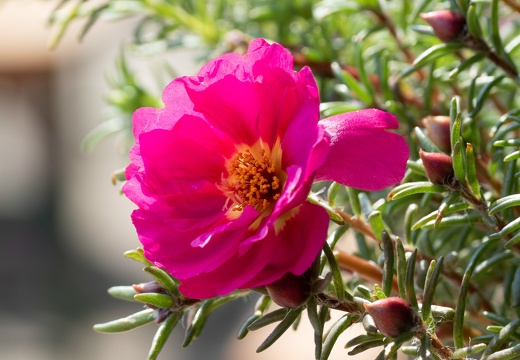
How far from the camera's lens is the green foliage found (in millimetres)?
431

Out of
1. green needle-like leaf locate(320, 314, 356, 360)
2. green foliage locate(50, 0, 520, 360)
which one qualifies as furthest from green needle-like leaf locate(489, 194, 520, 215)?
green needle-like leaf locate(320, 314, 356, 360)

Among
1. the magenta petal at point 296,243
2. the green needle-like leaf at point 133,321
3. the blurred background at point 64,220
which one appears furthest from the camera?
the blurred background at point 64,220

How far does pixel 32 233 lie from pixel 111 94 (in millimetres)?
2072

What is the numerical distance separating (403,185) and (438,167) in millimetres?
28

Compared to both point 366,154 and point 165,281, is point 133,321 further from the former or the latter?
point 366,154

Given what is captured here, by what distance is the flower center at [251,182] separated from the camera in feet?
1.50

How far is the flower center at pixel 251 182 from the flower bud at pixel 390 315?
0.10m

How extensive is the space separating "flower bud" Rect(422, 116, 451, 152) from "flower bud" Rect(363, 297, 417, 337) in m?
0.15

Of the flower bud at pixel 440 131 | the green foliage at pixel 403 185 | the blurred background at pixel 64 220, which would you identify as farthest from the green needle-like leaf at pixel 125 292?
the blurred background at pixel 64 220

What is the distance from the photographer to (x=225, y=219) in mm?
464

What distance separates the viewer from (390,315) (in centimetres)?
39

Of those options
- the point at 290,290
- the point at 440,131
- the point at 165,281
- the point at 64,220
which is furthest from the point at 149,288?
the point at 64,220

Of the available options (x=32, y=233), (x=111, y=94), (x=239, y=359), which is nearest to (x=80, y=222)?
(x=32, y=233)

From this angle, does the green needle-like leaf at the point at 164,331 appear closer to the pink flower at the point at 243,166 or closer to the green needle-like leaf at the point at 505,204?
the pink flower at the point at 243,166
